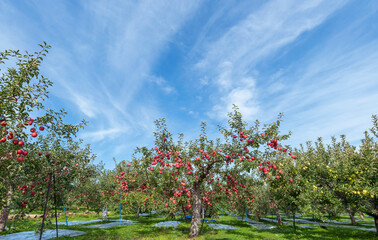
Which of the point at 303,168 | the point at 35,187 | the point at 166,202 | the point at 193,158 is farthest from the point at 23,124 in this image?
the point at 303,168

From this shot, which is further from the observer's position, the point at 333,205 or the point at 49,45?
the point at 333,205

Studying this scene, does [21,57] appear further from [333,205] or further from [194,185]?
[333,205]

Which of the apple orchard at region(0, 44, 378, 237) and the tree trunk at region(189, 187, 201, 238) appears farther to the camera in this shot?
the tree trunk at region(189, 187, 201, 238)

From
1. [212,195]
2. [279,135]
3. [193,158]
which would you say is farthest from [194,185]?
[279,135]

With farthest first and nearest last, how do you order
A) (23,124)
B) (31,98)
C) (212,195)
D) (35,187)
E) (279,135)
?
1. (212,195)
2. (279,135)
3. (35,187)
4. (31,98)
5. (23,124)

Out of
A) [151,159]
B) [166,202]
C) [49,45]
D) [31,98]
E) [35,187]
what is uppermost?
[49,45]

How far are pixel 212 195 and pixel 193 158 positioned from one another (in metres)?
9.25

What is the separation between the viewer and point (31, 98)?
23.3 ft

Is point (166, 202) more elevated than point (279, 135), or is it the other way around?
point (279, 135)

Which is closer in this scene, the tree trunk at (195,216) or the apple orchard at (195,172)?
the apple orchard at (195,172)

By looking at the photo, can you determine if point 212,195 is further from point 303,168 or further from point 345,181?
point 345,181

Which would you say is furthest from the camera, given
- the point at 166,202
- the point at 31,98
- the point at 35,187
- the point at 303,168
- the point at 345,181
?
the point at 166,202

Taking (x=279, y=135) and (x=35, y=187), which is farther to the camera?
(x=279, y=135)

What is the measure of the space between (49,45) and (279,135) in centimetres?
1375
